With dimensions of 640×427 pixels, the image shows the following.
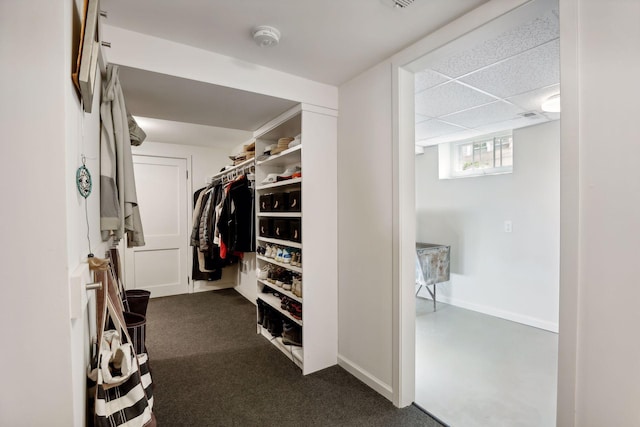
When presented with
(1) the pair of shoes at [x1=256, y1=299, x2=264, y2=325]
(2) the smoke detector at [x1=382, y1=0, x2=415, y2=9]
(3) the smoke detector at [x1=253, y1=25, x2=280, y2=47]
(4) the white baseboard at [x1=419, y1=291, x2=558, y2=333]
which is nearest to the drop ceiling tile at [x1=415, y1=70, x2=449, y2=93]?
(2) the smoke detector at [x1=382, y1=0, x2=415, y2=9]

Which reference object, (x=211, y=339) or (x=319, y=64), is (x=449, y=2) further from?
(x=211, y=339)

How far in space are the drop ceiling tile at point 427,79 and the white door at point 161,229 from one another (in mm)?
3627

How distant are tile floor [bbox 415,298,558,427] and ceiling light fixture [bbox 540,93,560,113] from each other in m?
2.16

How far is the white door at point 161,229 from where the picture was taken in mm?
4184

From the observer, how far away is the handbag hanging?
3.03 feet

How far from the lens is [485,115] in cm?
289

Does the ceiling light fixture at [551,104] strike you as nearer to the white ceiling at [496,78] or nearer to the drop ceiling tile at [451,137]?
the white ceiling at [496,78]

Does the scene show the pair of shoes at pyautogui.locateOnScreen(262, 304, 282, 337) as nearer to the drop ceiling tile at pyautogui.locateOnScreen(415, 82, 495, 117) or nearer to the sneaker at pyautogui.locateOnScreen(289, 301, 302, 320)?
the sneaker at pyautogui.locateOnScreen(289, 301, 302, 320)

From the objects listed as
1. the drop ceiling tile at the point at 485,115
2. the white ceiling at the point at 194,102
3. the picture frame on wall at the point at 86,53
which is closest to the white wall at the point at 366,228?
the white ceiling at the point at 194,102
